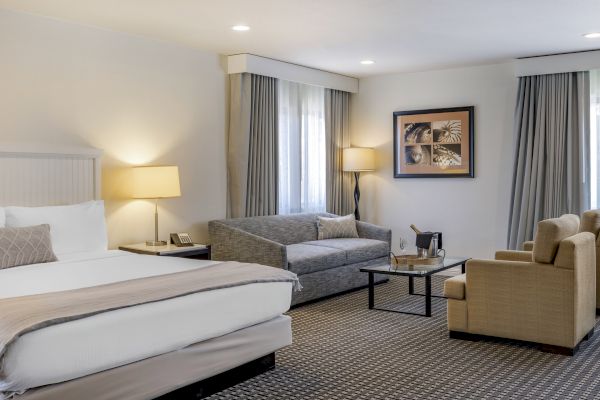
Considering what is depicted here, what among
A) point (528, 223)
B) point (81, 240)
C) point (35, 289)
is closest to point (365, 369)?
point (35, 289)

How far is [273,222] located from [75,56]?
2.54 m

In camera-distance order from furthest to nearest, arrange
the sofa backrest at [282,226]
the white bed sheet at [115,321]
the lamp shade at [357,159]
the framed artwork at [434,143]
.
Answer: the lamp shade at [357,159] < the framed artwork at [434,143] < the sofa backrest at [282,226] < the white bed sheet at [115,321]

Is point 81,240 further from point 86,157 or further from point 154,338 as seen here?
point 154,338

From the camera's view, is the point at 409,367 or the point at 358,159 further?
the point at 358,159

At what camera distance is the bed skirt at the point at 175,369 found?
8.70 ft

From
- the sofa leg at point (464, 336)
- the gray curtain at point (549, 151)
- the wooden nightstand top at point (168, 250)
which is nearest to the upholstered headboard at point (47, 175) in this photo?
the wooden nightstand top at point (168, 250)

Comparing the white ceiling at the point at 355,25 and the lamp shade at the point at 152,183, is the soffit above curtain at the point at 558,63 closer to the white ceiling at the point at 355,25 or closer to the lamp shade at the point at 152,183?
the white ceiling at the point at 355,25

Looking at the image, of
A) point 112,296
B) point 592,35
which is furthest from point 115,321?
point 592,35

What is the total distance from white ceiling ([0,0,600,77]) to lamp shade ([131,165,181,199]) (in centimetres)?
121

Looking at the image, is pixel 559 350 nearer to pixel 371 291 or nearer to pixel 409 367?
pixel 409 367

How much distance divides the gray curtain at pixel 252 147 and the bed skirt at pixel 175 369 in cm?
274

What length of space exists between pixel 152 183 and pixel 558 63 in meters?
4.39

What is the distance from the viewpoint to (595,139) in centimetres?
643

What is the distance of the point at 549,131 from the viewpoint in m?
6.55
